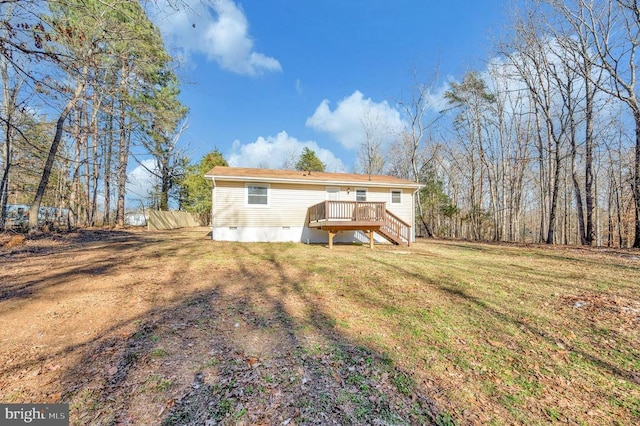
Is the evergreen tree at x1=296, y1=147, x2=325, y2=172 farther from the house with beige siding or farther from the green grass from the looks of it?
the green grass

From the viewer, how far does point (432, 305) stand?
4875 millimetres

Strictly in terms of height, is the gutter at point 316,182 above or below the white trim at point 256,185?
above

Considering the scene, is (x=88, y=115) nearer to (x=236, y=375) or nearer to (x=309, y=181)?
(x=309, y=181)

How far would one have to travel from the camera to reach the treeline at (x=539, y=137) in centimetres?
Result: 1231

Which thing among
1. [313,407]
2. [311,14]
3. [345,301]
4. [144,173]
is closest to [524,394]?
[313,407]

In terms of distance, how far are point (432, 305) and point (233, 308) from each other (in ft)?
→ 11.7

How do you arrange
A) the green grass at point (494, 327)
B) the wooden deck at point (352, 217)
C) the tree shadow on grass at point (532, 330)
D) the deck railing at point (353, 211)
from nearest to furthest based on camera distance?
1. the green grass at point (494, 327)
2. the tree shadow on grass at point (532, 330)
3. the wooden deck at point (352, 217)
4. the deck railing at point (353, 211)

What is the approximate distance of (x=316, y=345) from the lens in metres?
3.49

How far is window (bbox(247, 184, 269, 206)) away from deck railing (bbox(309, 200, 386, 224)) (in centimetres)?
277

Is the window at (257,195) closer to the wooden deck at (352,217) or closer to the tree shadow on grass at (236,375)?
the wooden deck at (352,217)

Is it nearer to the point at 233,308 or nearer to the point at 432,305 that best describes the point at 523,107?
the point at 432,305

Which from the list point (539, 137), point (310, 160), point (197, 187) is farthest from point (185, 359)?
point (310, 160)

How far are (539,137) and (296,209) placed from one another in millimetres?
16247

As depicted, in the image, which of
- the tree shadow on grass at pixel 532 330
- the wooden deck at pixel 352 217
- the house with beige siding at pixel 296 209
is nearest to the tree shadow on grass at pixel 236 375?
the tree shadow on grass at pixel 532 330
